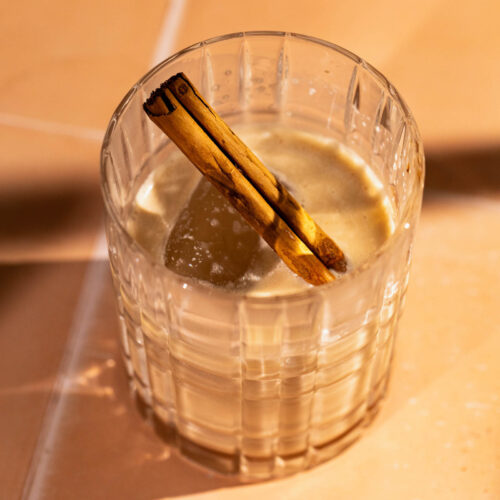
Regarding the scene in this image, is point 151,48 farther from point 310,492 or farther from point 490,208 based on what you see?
point 310,492

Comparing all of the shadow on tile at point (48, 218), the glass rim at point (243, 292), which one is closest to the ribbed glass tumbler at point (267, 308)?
the glass rim at point (243, 292)

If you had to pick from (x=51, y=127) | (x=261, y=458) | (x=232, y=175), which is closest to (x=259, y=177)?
(x=232, y=175)

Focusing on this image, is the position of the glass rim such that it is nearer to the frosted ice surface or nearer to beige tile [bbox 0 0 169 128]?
the frosted ice surface

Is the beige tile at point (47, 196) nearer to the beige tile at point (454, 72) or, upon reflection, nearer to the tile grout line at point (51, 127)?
the tile grout line at point (51, 127)

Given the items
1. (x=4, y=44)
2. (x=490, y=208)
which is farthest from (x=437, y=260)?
(x=4, y=44)

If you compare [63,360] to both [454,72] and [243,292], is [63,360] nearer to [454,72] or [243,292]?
[243,292]

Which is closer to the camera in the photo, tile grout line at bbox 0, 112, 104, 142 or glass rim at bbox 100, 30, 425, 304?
glass rim at bbox 100, 30, 425, 304

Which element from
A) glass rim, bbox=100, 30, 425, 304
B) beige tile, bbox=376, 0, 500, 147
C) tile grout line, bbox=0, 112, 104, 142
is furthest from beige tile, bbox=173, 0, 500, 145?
glass rim, bbox=100, 30, 425, 304
